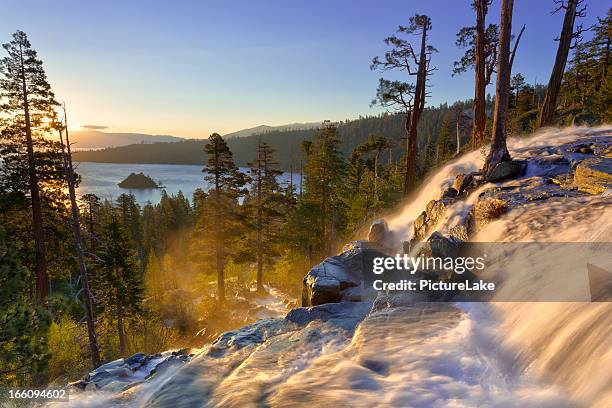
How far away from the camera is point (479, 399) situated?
3980 mm

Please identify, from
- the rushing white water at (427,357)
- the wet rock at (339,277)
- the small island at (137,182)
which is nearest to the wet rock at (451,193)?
the wet rock at (339,277)

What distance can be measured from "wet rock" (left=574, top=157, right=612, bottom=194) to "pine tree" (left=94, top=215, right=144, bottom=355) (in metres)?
24.3

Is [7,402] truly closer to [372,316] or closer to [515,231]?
[372,316]

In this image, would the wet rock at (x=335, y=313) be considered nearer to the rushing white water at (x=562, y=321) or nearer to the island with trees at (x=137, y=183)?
the rushing white water at (x=562, y=321)

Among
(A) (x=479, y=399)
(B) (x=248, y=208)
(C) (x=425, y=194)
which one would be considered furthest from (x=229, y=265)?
(A) (x=479, y=399)

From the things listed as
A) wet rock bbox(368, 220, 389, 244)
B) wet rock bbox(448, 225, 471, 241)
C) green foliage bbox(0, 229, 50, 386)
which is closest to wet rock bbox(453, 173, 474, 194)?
wet rock bbox(448, 225, 471, 241)

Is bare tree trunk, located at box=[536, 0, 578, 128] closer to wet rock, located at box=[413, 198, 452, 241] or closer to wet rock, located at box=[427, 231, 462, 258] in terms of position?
wet rock, located at box=[413, 198, 452, 241]

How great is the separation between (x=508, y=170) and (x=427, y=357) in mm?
7899

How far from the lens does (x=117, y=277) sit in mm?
22875

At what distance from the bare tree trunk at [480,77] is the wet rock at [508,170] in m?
6.87

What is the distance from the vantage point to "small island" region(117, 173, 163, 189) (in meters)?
155

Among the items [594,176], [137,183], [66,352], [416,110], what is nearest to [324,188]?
[416,110]

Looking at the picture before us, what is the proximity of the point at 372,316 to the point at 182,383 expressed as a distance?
3.73 metres

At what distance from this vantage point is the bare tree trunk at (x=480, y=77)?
16.4m
